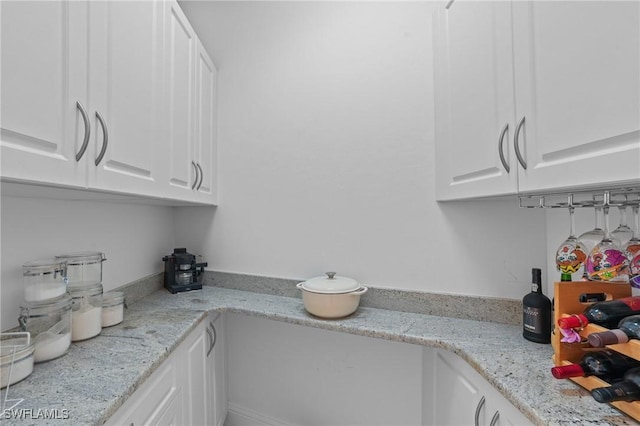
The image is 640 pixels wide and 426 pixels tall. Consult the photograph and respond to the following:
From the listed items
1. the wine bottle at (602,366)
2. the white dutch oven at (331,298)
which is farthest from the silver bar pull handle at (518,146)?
the white dutch oven at (331,298)

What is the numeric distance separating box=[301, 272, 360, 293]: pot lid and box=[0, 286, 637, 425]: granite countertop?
15cm

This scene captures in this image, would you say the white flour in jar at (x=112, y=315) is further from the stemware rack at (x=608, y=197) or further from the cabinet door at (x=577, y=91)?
the stemware rack at (x=608, y=197)

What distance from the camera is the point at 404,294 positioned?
1419 mm

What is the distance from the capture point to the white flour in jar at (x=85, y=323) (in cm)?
100

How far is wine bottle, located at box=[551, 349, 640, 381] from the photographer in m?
0.67

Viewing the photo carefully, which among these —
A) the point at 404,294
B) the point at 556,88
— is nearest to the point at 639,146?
the point at 556,88

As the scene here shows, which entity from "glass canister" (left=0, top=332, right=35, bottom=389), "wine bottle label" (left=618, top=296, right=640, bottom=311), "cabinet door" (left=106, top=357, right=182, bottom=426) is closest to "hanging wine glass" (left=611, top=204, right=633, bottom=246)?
"wine bottle label" (left=618, top=296, right=640, bottom=311)

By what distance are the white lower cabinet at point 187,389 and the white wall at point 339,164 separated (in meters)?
0.51

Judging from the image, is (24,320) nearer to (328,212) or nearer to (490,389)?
(328,212)

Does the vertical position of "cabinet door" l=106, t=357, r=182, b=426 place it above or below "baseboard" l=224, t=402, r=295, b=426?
above

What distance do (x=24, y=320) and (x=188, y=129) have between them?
3.36ft

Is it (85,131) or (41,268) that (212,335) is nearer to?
(41,268)

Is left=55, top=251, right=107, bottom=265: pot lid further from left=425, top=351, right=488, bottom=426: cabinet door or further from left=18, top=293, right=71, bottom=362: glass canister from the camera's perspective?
left=425, top=351, right=488, bottom=426: cabinet door

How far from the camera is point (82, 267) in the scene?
1103 millimetres
